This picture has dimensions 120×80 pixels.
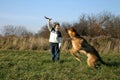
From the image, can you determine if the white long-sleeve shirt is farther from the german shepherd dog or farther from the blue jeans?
the german shepherd dog

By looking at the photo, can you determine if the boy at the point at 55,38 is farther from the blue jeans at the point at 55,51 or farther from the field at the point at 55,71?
the field at the point at 55,71

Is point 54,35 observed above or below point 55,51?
above

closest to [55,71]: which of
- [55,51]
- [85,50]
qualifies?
[85,50]

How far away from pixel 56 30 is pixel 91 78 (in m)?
3.88

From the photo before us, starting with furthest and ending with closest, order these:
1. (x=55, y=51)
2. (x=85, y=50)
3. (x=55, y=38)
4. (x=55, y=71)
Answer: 1. (x=55, y=51)
2. (x=55, y=38)
3. (x=85, y=50)
4. (x=55, y=71)

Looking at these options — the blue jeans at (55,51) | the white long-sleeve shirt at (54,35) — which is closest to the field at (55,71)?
the blue jeans at (55,51)

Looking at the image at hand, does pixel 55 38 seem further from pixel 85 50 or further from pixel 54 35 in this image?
pixel 85 50

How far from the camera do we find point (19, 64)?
11.2 metres

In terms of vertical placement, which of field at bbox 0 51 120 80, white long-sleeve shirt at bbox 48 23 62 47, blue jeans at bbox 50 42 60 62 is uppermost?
white long-sleeve shirt at bbox 48 23 62 47

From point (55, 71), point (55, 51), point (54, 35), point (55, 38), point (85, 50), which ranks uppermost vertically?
point (54, 35)

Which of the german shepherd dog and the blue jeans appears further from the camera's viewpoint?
the blue jeans

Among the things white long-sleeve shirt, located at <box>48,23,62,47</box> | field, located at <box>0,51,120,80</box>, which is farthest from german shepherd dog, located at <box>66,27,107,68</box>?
white long-sleeve shirt, located at <box>48,23,62,47</box>

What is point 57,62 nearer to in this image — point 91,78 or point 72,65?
point 72,65

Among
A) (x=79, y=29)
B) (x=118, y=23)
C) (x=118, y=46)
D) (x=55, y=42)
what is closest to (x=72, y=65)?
(x=55, y=42)
